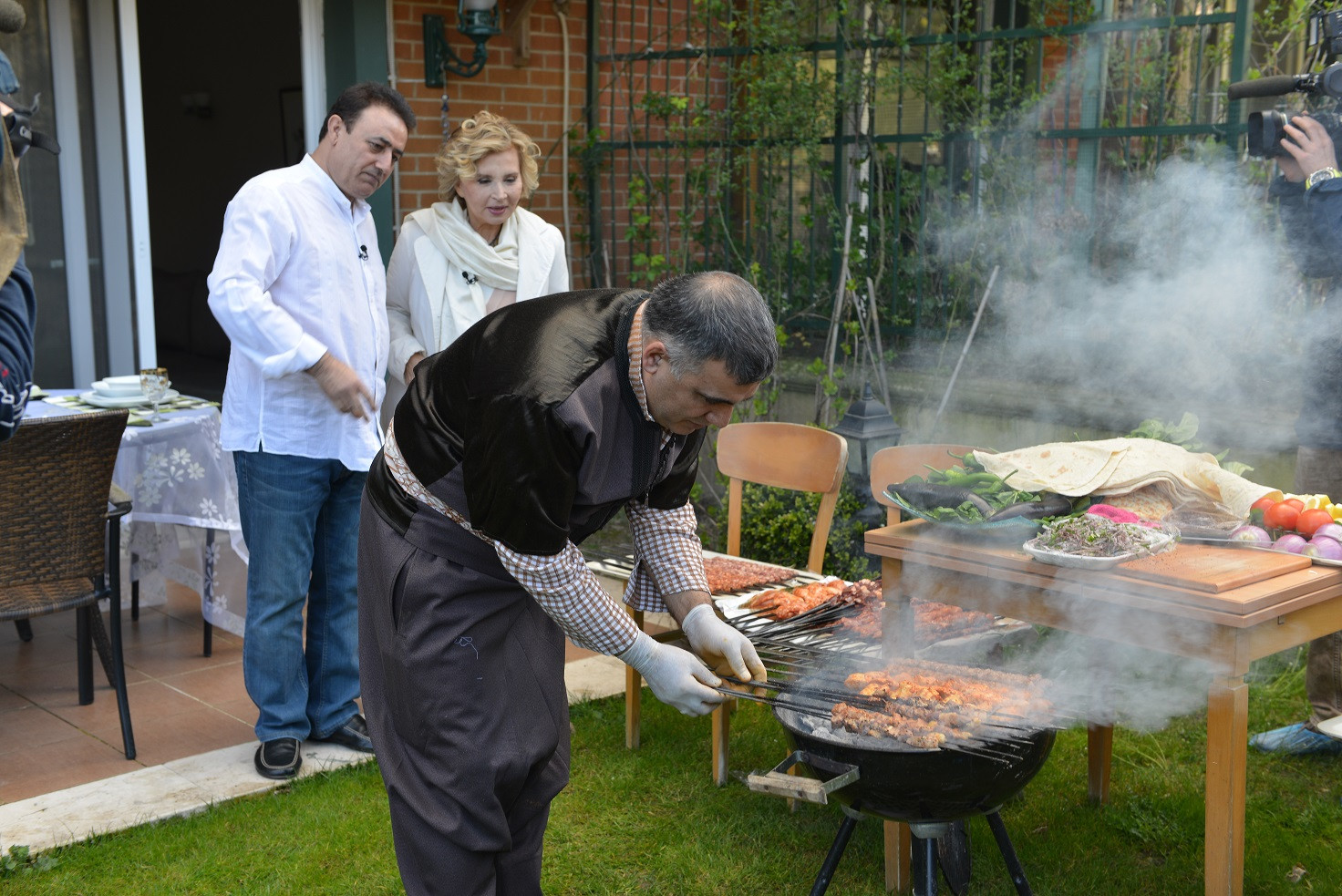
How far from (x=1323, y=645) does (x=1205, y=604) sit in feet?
6.16

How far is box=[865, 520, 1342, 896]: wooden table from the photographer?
2791mm

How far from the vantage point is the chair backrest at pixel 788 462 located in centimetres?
439

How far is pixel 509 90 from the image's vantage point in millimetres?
6883

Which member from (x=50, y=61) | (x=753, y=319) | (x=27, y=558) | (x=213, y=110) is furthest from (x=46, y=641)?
(x=213, y=110)

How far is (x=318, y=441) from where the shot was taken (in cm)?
400

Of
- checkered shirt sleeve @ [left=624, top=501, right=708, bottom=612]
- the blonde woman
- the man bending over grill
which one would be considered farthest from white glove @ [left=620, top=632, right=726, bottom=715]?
the blonde woman

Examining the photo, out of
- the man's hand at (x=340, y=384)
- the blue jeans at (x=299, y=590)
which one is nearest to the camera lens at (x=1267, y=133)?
the man's hand at (x=340, y=384)

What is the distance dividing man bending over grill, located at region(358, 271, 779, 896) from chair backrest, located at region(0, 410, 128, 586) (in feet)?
5.78

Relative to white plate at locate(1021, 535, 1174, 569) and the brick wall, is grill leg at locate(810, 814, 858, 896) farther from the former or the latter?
the brick wall

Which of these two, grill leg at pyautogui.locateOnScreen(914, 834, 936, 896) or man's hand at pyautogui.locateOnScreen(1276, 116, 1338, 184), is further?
man's hand at pyautogui.locateOnScreen(1276, 116, 1338, 184)

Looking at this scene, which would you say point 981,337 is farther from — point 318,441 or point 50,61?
point 50,61

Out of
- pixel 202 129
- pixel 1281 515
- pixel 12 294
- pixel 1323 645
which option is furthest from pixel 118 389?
pixel 202 129

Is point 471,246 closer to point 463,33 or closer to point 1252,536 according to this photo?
point 463,33

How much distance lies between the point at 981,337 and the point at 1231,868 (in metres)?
3.42
